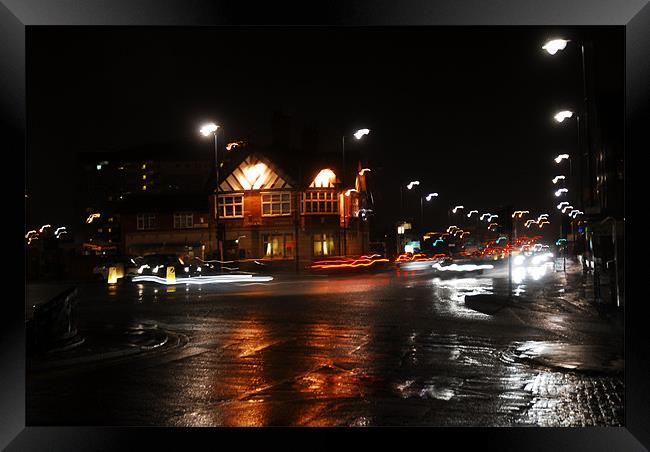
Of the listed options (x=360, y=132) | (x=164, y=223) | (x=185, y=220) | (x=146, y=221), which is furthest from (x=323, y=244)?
(x=360, y=132)

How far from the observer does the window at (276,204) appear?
72.0m

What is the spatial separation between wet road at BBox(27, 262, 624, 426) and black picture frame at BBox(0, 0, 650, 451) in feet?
3.70

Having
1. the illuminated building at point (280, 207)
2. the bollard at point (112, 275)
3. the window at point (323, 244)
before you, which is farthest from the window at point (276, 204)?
the bollard at point (112, 275)

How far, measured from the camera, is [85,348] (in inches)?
601

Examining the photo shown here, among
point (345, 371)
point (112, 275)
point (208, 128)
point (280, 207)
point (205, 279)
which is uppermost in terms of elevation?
point (208, 128)

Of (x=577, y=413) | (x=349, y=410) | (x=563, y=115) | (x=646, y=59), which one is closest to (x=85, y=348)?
(x=349, y=410)

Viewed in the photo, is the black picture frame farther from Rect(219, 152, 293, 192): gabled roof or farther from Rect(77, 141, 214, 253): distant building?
Rect(77, 141, 214, 253): distant building

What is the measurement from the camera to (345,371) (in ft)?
41.8

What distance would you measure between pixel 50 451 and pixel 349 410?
144 inches

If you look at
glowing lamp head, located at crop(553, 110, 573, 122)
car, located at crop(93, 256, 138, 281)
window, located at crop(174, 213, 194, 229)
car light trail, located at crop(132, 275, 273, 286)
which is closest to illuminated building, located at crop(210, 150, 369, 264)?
window, located at crop(174, 213, 194, 229)

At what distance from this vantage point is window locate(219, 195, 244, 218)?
73544mm

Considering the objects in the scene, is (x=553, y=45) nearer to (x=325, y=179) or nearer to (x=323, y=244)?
(x=325, y=179)
